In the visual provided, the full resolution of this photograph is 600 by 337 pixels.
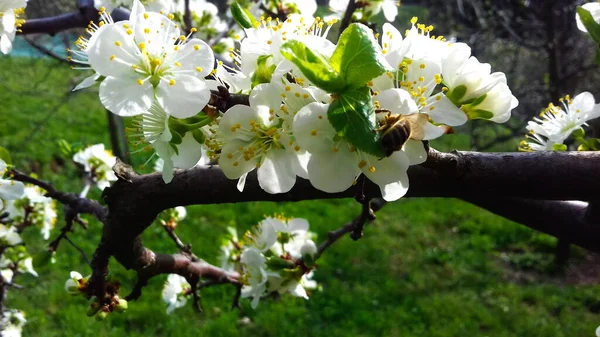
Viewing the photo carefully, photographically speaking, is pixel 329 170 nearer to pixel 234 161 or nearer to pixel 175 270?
pixel 234 161

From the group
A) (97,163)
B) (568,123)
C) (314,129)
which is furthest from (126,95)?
(97,163)

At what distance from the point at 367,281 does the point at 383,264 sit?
0.37m

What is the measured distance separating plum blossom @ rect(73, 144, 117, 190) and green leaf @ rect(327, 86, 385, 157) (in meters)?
1.94

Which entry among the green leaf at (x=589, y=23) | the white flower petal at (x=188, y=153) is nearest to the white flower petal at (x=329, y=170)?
the white flower petal at (x=188, y=153)

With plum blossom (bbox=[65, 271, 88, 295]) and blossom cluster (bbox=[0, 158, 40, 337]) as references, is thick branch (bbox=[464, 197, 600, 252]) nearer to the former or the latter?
plum blossom (bbox=[65, 271, 88, 295])

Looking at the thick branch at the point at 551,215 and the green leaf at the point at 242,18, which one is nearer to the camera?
the green leaf at the point at 242,18

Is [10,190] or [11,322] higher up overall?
[10,190]

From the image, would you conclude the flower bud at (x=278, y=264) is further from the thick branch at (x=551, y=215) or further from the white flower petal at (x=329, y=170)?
the white flower petal at (x=329, y=170)

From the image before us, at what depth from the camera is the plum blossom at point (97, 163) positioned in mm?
2395

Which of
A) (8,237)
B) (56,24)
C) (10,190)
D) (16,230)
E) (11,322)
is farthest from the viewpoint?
(11,322)

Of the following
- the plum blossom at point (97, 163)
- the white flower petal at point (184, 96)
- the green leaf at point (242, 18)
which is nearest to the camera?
the white flower petal at point (184, 96)

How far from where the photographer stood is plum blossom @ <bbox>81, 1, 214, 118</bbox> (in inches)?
30.0

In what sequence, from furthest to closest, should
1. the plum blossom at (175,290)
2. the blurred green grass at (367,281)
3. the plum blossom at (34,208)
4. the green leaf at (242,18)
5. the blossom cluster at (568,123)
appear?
the blurred green grass at (367,281) → the plum blossom at (34,208) → the plum blossom at (175,290) → the blossom cluster at (568,123) → the green leaf at (242,18)

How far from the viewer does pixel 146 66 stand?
2.78 feet
